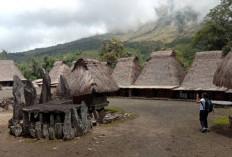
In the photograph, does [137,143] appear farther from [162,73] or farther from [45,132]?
[162,73]

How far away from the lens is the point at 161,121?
49.2 feet

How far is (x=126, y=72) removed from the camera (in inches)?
1243

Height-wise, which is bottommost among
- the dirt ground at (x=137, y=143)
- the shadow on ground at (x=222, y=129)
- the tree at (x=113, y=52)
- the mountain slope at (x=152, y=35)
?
the dirt ground at (x=137, y=143)

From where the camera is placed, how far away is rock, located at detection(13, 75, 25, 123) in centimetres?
1352

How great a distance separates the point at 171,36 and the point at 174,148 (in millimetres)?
124770

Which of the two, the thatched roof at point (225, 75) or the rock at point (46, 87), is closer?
the thatched roof at point (225, 75)

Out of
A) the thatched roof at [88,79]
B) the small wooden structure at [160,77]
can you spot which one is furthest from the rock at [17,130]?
the small wooden structure at [160,77]

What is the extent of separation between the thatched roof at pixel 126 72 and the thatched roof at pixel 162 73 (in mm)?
1449

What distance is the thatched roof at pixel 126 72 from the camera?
100 feet

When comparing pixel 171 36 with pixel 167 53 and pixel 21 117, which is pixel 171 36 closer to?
pixel 167 53

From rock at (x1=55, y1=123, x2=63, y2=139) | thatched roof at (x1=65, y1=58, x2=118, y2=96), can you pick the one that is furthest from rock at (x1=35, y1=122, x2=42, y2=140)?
thatched roof at (x1=65, y1=58, x2=118, y2=96)

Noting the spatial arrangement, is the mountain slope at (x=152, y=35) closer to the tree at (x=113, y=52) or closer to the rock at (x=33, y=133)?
the tree at (x=113, y=52)

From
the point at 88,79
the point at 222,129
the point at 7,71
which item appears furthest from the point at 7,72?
the point at 222,129

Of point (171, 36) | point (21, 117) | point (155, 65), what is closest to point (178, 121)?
point (21, 117)
